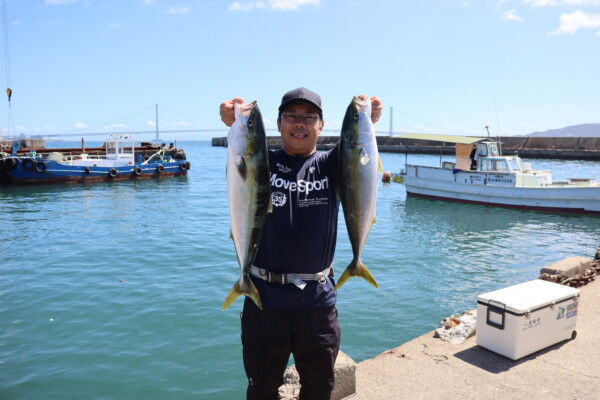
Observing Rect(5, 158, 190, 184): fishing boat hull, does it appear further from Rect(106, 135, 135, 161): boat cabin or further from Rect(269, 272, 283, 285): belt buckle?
Rect(269, 272, 283, 285): belt buckle

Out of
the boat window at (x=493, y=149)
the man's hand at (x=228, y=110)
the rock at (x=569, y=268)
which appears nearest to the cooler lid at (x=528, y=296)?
the rock at (x=569, y=268)

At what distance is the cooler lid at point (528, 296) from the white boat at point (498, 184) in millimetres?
18022

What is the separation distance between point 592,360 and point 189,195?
25738 millimetres

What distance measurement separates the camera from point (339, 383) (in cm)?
397

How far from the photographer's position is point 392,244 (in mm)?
15062

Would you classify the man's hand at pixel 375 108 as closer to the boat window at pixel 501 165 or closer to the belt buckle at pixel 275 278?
the belt buckle at pixel 275 278

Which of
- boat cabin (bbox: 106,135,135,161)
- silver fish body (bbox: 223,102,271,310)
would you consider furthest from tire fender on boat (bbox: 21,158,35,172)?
silver fish body (bbox: 223,102,271,310)

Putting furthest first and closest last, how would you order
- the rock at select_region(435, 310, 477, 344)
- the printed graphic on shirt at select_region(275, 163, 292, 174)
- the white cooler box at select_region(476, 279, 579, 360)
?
the rock at select_region(435, 310, 477, 344), the white cooler box at select_region(476, 279, 579, 360), the printed graphic on shirt at select_region(275, 163, 292, 174)

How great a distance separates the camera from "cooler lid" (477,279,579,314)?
176 inches

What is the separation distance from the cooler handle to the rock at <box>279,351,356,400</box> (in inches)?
65.4

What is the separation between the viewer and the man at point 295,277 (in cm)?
281

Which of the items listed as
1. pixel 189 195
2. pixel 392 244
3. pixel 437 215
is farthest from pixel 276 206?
pixel 189 195

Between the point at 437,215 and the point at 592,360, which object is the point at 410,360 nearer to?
the point at 592,360

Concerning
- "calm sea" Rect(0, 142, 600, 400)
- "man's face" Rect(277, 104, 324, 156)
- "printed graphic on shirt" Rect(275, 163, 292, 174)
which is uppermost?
"man's face" Rect(277, 104, 324, 156)
